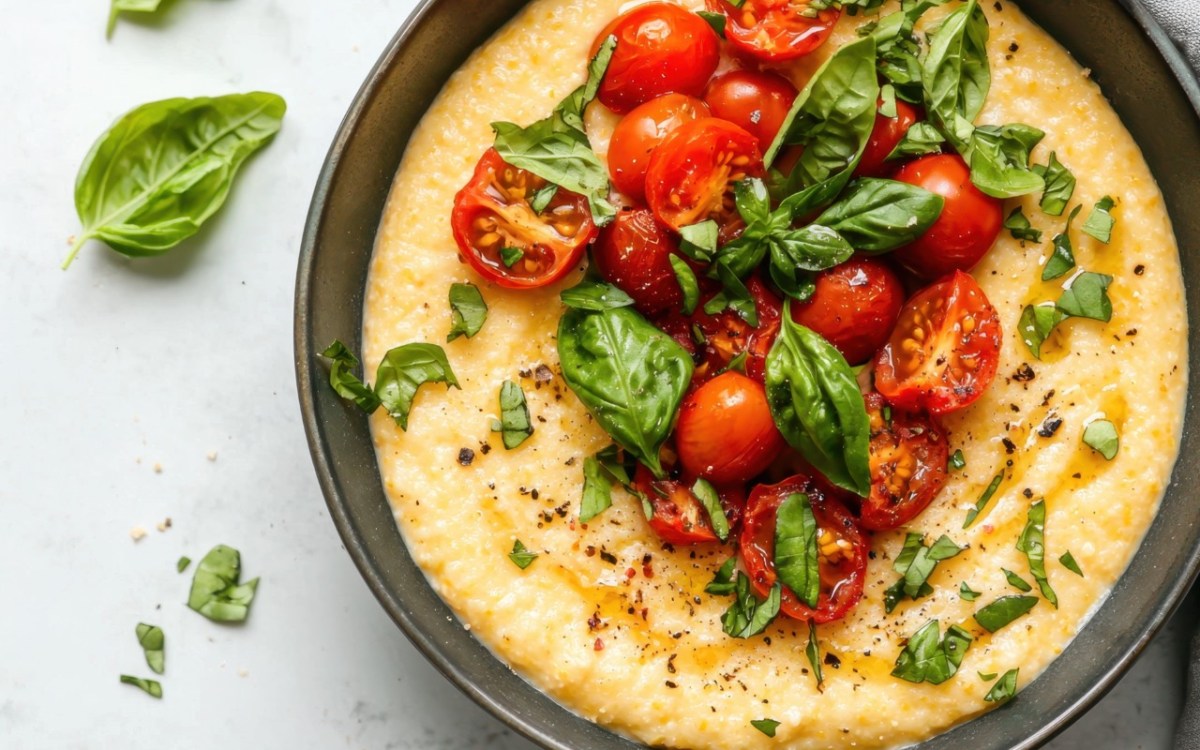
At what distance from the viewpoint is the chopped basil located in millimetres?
3334

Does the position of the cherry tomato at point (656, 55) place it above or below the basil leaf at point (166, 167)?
above

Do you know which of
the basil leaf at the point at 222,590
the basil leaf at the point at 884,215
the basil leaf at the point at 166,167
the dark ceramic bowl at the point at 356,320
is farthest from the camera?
the basil leaf at the point at 222,590

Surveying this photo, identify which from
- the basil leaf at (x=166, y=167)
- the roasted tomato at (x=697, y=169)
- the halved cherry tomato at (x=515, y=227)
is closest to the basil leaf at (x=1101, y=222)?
the roasted tomato at (x=697, y=169)

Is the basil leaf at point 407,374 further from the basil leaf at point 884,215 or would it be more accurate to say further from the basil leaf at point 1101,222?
the basil leaf at point 1101,222

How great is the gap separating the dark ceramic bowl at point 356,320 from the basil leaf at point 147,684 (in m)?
1.24

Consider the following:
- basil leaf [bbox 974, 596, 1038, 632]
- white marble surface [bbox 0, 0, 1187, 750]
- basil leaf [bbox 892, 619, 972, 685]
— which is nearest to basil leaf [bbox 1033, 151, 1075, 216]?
basil leaf [bbox 974, 596, 1038, 632]

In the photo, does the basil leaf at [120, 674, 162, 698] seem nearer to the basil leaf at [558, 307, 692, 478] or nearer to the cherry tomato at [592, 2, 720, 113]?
the basil leaf at [558, 307, 692, 478]

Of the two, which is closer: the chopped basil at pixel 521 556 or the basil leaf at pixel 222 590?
the chopped basil at pixel 521 556

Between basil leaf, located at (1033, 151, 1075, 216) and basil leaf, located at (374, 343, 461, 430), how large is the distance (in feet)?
6.30

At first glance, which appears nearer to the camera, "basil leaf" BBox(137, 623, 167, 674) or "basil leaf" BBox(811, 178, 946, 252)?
"basil leaf" BBox(811, 178, 946, 252)

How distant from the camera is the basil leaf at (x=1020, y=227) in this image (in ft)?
10.9

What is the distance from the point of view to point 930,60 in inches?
129

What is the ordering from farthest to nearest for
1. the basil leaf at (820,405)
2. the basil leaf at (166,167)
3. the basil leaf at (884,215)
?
the basil leaf at (166,167)
the basil leaf at (884,215)
the basil leaf at (820,405)

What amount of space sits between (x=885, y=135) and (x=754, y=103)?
0.41 metres
